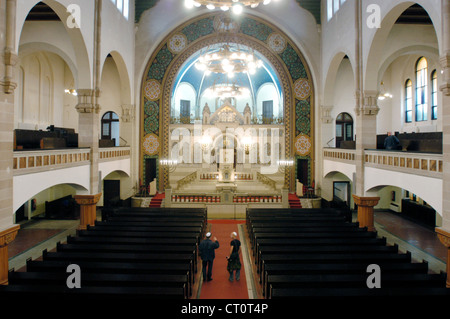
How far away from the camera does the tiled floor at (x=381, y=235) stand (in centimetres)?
1130

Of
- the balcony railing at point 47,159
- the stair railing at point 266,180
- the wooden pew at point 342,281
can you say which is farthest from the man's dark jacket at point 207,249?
the stair railing at point 266,180

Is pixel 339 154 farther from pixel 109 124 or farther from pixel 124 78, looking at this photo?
pixel 109 124

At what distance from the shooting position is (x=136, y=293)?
5852 millimetres

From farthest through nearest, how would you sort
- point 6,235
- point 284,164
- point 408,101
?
1. point 284,164
2. point 408,101
3. point 6,235

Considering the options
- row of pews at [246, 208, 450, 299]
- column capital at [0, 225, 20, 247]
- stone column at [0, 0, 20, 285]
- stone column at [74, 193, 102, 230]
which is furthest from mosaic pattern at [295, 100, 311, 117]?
column capital at [0, 225, 20, 247]

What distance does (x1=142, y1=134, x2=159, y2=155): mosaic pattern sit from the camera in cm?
2022

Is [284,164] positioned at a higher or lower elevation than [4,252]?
higher

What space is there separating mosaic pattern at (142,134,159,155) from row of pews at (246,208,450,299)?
36.9 feet

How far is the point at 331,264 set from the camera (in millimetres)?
7375

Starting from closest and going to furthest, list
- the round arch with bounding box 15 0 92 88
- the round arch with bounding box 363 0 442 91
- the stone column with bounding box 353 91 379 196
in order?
1. the round arch with bounding box 363 0 442 91
2. the round arch with bounding box 15 0 92 88
3. the stone column with bounding box 353 91 379 196

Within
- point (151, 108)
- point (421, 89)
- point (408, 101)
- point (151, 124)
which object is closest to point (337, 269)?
point (421, 89)

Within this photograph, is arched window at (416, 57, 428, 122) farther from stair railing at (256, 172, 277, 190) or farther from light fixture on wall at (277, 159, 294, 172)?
stair railing at (256, 172, 277, 190)

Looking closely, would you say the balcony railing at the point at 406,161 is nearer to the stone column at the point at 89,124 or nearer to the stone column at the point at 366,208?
the stone column at the point at 366,208

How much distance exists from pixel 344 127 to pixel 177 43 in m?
12.5
